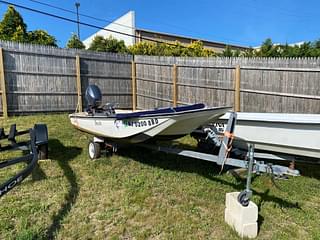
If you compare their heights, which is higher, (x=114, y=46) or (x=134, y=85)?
(x=114, y=46)

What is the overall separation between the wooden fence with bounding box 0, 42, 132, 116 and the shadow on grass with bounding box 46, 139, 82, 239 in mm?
3800

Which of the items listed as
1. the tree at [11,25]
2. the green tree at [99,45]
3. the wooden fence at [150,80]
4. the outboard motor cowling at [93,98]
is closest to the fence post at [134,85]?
the wooden fence at [150,80]

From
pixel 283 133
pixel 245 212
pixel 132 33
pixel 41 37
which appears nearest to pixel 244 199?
pixel 245 212

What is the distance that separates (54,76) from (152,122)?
7.05 m

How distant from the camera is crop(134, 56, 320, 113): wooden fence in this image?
215 inches

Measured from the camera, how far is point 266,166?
8.80 feet

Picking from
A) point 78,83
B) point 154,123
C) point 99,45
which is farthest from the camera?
point 99,45

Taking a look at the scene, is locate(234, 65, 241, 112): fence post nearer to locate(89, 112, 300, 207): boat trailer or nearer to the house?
locate(89, 112, 300, 207): boat trailer

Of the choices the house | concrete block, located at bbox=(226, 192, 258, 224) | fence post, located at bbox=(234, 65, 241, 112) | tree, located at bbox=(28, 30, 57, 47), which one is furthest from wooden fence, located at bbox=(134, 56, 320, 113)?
the house

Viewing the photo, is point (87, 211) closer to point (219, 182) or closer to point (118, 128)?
point (118, 128)

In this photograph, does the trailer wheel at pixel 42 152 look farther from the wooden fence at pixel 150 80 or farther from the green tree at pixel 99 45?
the green tree at pixel 99 45

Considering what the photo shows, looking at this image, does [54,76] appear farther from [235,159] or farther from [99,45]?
[235,159]

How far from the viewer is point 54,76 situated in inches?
363

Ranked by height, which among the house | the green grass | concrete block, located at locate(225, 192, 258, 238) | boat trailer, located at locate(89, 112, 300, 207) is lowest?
the green grass
